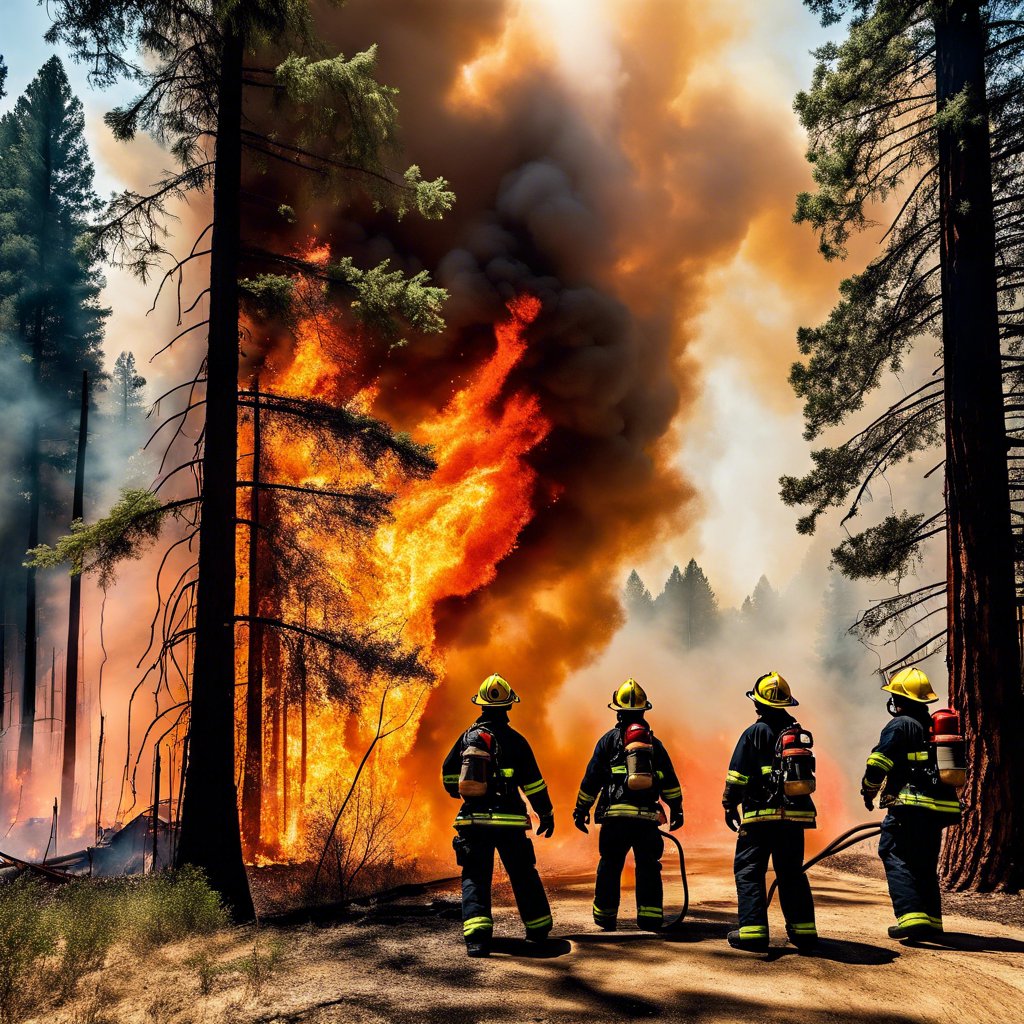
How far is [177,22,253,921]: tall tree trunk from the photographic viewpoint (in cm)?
838

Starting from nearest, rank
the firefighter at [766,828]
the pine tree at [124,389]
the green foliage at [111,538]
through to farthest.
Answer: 1. the firefighter at [766,828]
2. the green foliage at [111,538]
3. the pine tree at [124,389]

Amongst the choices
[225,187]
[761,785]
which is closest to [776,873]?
[761,785]

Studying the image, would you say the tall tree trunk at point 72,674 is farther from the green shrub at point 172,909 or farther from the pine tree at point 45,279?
the green shrub at point 172,909

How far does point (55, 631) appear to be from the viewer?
110ft

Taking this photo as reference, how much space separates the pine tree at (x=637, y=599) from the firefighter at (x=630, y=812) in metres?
63.9

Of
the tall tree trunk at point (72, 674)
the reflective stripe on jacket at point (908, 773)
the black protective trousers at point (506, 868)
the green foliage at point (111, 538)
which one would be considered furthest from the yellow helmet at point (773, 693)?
the tall tree trunk at point (72, 674)

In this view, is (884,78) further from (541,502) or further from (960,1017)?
(541,502)

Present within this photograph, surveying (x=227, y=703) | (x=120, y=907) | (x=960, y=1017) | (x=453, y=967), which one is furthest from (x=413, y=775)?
(x=960, y=1017)

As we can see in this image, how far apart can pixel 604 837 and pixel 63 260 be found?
30.7 m

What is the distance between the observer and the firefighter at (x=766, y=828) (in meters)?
6.01

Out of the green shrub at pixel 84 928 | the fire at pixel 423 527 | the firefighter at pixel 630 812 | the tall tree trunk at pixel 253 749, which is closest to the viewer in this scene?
the green shrub at pixel 84 928

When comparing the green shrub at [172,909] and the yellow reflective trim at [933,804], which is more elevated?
the yellow reflective trim at [933,804]

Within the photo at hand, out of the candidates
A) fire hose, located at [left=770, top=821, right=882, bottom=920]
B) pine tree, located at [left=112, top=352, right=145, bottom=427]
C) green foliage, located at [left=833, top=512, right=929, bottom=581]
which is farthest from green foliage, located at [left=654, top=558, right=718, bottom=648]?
fire hose, located at [left=770, top=821, right=882, bottom=920]

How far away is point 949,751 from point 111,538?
814 centimetres
